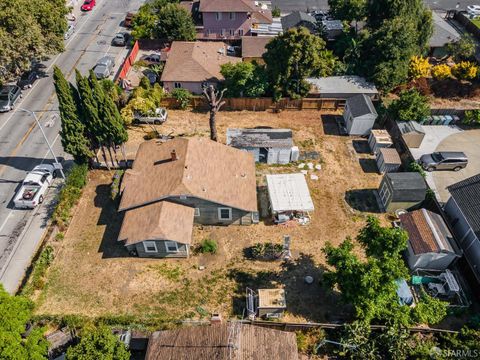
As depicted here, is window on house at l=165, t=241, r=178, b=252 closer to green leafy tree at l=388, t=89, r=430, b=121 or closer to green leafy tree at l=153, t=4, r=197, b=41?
green leafy tree at l=388, t=89, r=430, b=121

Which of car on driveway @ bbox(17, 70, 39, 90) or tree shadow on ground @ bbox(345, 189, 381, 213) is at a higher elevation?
car on driveway @ bbox(17, 70, 39, 90)

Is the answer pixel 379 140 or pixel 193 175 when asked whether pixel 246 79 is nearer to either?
pixel 379 140

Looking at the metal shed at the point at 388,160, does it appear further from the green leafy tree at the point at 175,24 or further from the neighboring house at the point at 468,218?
the green leafy tree at the point at 175,24

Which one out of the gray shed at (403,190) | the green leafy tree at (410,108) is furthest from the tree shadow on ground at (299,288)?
the green leafy tree at (410,108)

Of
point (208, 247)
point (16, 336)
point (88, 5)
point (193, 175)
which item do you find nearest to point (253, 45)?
point (193, 175)

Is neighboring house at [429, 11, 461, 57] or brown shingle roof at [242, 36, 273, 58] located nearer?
neighboring house at [429, 11, 461, 57]

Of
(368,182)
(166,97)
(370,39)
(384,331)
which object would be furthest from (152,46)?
(384,331)

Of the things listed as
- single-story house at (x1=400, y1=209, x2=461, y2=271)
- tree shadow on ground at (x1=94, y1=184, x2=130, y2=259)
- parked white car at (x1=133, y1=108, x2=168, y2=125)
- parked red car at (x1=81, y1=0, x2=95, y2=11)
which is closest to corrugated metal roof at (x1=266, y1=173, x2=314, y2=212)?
single-story house at (x1=400, y1=209, x2=461, y2=271)
